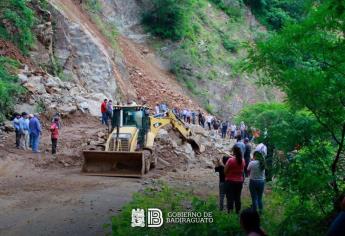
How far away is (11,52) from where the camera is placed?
25.9 meters

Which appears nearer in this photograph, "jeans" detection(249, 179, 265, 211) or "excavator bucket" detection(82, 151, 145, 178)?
"jeans" detection(249, 179, 265, 211)

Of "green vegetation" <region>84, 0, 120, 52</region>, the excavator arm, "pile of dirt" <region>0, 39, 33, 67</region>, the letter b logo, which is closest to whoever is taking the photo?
the letter b logo

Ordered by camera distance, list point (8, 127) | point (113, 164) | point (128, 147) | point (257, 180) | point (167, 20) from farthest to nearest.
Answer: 1. point (167, 20)
2. point (8, 127)
3. point (128, 147)
4. point (113, 164)
5. point (257, 180)

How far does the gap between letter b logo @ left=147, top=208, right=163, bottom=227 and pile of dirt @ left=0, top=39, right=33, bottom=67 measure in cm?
1785

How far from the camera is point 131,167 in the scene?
16344 mm

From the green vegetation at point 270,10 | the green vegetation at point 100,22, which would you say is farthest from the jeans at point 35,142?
the green vegetation at point 270,10

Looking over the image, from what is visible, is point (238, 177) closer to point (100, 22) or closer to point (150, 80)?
point (150, 80)

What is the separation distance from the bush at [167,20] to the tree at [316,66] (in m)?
34.1

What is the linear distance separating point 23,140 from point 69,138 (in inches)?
97.1

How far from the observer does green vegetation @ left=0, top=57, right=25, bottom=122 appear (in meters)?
21.7

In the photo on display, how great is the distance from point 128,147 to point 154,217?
7.67 m

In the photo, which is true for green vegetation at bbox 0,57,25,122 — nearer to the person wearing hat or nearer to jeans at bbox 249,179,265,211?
the person wearing hat

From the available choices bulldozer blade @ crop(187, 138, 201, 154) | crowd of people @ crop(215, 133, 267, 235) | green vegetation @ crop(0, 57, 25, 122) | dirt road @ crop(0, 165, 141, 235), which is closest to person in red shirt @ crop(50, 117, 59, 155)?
dirt road @ crop(0, 165, 141, 235)

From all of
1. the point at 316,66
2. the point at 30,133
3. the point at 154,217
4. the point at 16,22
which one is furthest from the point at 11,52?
the point at 316,66
